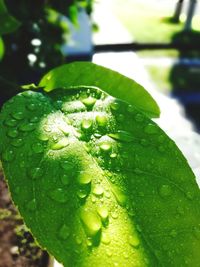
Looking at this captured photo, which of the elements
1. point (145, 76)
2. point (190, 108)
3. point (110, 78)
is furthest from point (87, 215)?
point (145, 76)

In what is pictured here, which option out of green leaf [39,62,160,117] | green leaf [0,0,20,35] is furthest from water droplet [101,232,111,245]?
green leaf [0,0,20,35]

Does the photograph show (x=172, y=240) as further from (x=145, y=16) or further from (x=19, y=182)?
(x=145, y=16)

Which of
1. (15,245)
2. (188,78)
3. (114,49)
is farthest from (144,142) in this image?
(114,49)

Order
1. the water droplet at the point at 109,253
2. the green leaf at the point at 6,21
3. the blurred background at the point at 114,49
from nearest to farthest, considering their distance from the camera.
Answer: the water droplet at the point at 109,253
the green leaf at the point at 6,21
the blurred background at the point at 114,49

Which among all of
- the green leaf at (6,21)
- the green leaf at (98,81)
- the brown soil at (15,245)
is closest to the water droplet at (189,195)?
the green leaf at (98,81)

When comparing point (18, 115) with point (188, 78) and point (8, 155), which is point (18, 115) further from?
point (188, 78)

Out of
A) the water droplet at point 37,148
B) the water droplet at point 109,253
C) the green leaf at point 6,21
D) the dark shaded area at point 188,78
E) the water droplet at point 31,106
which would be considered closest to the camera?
the water droplet at point 109,253

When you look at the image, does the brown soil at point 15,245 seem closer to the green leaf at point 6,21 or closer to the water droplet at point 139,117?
the green leaf at point 6,21
